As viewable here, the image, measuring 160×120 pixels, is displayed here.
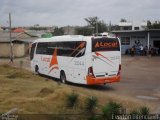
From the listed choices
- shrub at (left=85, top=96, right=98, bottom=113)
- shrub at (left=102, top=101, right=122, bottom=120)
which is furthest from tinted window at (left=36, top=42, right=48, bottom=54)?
shrub at (left=102, top=101, right=122, bottom=120)

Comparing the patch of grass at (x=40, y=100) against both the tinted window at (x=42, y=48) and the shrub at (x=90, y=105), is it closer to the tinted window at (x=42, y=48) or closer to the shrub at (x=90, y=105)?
the shrub at (x=90, y=105)

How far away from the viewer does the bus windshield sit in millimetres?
23125

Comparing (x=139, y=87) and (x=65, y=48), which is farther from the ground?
(x=65, y=48)

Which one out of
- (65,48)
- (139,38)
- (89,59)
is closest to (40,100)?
(89,59)

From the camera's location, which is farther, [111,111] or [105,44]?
[105,44]

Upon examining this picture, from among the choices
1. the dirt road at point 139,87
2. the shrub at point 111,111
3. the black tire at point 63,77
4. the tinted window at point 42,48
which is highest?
the tinted window at point 42,48

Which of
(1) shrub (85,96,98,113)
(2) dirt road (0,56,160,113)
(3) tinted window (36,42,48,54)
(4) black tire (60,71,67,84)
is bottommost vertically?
(2) dirt road (0,56,160,113)

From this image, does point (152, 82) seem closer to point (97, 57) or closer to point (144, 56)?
point (97, 57)

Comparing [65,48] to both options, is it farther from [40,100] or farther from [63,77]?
[40,100]

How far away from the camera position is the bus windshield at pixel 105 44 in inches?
910

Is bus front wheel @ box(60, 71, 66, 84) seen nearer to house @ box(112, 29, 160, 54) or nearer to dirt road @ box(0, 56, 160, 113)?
dirt road @ box(0, 56, 160, 113)

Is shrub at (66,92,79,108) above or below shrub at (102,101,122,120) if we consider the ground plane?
below

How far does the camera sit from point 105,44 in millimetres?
23453

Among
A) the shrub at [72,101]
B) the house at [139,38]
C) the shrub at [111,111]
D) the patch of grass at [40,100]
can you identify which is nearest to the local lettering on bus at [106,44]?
the patch of grass at [40,100]
